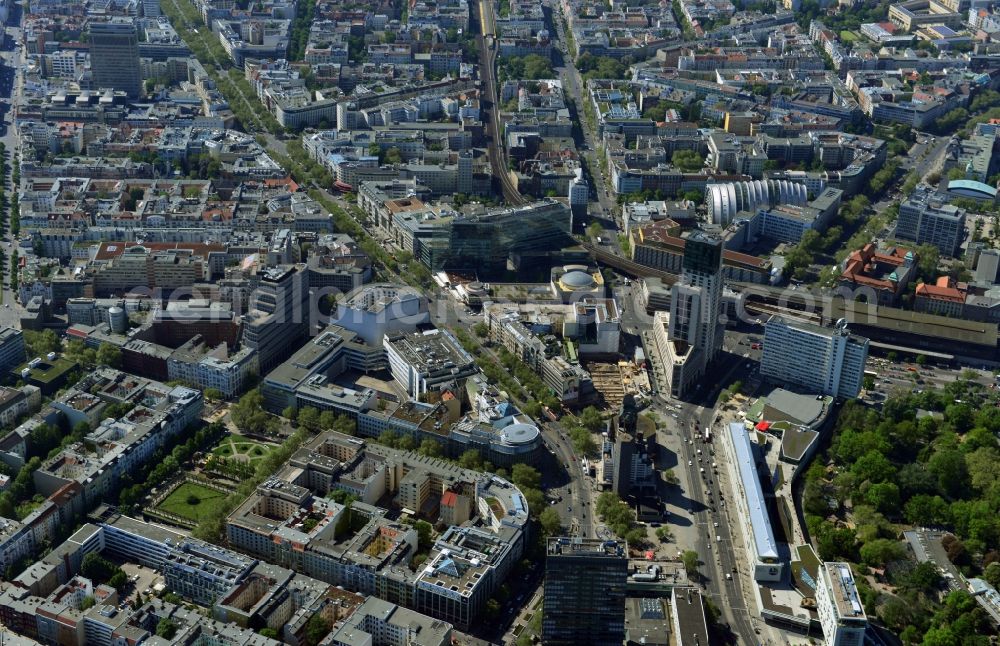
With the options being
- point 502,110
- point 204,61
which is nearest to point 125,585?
point 502,110

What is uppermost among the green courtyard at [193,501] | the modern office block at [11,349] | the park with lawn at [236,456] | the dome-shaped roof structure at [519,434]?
the modern office block at [11,349]

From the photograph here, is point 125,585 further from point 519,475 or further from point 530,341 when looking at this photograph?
point 530,341

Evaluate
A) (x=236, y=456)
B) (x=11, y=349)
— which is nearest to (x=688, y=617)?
(x=236, y=456)

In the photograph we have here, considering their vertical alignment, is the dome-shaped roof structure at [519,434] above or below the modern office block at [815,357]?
below

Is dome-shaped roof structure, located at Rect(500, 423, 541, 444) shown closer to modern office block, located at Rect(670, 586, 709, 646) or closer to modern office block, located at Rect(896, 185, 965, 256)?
modern office block, located at Rect(670, 586, 709, 646)

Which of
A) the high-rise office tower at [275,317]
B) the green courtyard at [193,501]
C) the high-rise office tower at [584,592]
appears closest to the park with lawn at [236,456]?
the green courtyard at [193,501]

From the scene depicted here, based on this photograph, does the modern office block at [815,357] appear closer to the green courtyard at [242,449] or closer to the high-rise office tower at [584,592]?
the high-rise office tower at [584,592]

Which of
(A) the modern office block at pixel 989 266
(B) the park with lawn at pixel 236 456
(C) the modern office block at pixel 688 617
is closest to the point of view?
(C) the modern office block at pixel 688 617

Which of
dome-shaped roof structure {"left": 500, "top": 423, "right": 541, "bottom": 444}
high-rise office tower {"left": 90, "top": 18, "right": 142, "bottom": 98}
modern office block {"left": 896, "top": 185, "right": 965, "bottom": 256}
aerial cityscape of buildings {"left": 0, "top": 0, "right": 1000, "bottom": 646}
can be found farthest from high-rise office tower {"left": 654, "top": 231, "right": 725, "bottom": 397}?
high-rise office tower {"left": 90, "top": 18, "right": 142, "bottom": 98}
